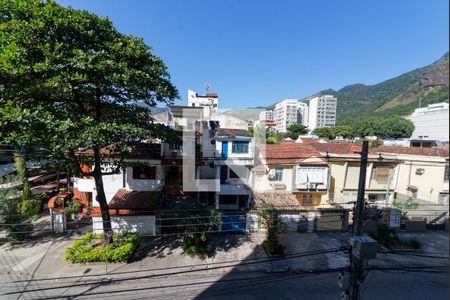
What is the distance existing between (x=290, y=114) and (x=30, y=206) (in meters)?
91.0

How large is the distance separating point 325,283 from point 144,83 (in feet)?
38.6

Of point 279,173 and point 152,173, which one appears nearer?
point 152,173

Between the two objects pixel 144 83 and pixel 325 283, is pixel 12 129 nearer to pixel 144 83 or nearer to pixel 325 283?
pixel 144 83

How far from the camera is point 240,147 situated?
15.6 metres

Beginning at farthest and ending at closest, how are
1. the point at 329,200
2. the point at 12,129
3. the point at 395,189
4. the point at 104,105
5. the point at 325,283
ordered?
the point at 395,189 → the point at 329,200 → the point at 325,283 → the point at 104,105 → the point at 12,129

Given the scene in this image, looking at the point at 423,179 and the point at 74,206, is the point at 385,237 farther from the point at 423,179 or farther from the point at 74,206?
the point at 74,206

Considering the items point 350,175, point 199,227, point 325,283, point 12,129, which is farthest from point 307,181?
point 12,129

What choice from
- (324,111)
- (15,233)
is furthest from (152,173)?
Answer: (324,111)

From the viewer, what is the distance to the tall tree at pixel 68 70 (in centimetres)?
656

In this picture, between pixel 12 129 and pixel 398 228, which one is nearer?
pixel 12 129

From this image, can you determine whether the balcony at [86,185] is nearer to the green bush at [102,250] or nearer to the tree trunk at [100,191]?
the green bush at [102,250]

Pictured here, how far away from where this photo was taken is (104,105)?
918cm

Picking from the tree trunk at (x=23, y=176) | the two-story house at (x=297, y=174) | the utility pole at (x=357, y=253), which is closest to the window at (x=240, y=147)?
the two-story house at (x=297, y=174)

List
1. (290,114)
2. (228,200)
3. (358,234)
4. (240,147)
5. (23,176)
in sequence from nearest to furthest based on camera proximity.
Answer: (358,234) → (23,176) → (240,147) → (228,200) → (290,114)
